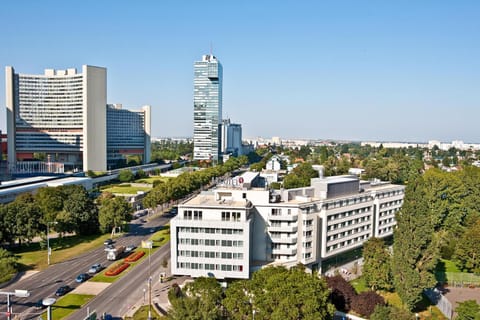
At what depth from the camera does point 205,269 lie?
52.0 metres

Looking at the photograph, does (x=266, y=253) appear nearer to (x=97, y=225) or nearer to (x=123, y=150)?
(x=97, y=225)

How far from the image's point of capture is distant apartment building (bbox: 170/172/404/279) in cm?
5159

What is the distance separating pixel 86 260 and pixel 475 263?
60.9 m

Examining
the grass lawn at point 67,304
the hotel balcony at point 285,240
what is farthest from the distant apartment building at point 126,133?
the hotel balcony at point 285,240

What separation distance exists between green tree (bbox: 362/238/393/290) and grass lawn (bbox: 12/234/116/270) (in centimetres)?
4562

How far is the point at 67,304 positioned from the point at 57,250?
2379cm

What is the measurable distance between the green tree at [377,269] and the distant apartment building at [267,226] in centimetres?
702

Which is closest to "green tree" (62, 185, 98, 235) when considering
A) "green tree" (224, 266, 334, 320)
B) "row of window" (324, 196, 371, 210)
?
"green tree" (224, 266, 334, 320)

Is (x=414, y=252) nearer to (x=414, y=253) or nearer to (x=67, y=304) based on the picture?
(x=414, y=253)

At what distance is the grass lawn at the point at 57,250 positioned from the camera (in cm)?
6212

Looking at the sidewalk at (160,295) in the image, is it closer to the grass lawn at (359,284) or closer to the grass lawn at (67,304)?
the grass lawn at (67,304)

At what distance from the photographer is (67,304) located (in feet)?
157

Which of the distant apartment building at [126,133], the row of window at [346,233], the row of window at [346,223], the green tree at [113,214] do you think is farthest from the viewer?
the distant apartment building at [126,133]

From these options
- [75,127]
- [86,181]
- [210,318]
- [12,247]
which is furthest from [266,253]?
[75,127]
